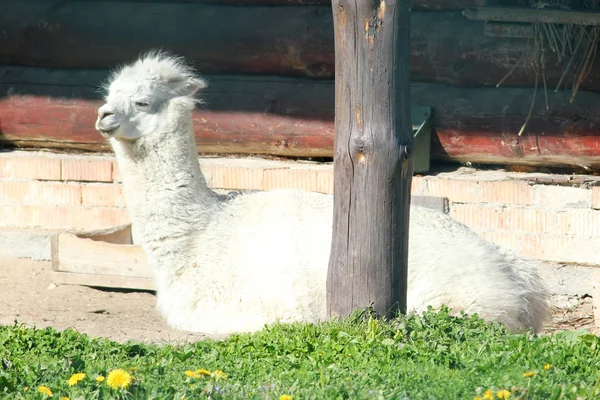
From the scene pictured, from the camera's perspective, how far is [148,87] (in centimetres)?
599

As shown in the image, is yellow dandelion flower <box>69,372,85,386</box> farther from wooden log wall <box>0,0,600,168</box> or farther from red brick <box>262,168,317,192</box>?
wooden log wall <box>0,0,600,168</box>

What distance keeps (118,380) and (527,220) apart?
426cm

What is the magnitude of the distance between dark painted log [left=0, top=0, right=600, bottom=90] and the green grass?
2.97 m

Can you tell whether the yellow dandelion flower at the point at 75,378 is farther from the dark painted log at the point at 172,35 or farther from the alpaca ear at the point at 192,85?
the dark painted log at the point at 172,35

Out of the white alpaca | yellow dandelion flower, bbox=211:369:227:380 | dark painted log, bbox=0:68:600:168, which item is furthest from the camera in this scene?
dark painted log, bbox=0:68:600:168

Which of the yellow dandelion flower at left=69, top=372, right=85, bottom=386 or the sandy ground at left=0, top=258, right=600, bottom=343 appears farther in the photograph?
the sandy ground at left=0, top=258, right=600, bottom=343

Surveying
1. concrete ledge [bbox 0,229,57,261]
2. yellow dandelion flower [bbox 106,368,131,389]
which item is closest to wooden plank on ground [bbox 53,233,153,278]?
concrete ledge [bbox 0,229,57,261]

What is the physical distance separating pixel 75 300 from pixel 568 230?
373 cm

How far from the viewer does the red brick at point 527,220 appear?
7059mm

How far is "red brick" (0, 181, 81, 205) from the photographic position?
8.36 m

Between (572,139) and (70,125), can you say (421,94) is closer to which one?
(572,139)

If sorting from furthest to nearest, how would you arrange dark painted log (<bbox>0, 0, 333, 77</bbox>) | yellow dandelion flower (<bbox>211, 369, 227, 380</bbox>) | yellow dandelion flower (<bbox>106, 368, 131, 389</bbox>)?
dark painted log (<bbox>0, 0, 333, 77</bbox>), yellow dandelion flower (<bbox>211, 369, 227, 380</bbox>), yellow dandelion flower (<bbox>106, 368, 131, 389</bbox>)

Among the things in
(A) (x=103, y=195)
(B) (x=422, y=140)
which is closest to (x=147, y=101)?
(B) (x=422, y=140)

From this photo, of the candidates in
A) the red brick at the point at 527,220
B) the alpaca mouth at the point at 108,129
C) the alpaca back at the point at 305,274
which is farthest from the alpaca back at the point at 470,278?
the alpaca mouth at the point at 108,129
